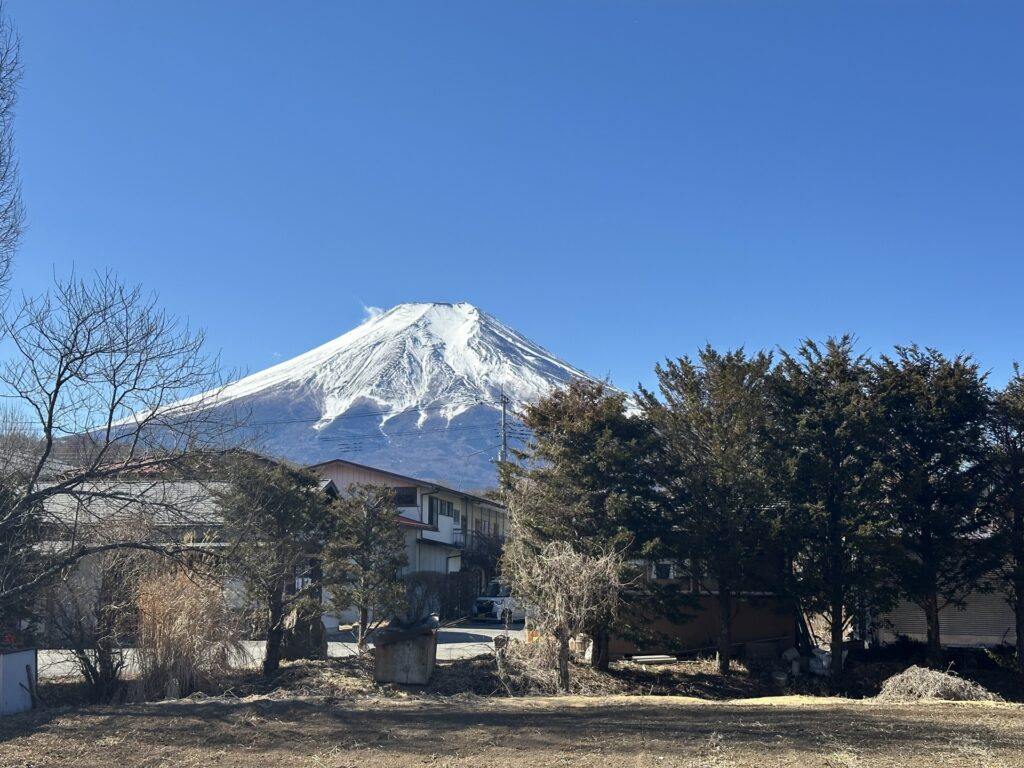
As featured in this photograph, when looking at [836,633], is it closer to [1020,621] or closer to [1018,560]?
Answer: [1020,621]

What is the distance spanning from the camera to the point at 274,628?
57.4ft

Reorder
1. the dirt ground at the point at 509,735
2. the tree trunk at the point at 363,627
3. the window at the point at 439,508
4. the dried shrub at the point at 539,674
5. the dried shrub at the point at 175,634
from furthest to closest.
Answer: the window at the point at 439,508 < the tree trunk at the point at 363,627 < the dried shrub at the point at 539,674 < the dried shrub at the point at 175,634 < the dirt ground at the point at 509,735

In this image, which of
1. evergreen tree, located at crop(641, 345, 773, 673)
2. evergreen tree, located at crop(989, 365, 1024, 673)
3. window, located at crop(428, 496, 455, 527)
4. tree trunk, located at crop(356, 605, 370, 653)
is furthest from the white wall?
window, located at crop(428, 496, 455, 527)

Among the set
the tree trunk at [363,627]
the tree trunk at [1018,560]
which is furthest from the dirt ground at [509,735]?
the tree trunk at [1018,560]

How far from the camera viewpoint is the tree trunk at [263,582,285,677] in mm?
17422

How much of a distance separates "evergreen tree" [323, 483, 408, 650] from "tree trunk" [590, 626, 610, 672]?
208 inches

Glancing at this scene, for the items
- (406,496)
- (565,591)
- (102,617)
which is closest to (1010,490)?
(565,591)

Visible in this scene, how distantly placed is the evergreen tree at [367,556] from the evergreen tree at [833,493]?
9.49 m

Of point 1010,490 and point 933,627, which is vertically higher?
point 1010,490

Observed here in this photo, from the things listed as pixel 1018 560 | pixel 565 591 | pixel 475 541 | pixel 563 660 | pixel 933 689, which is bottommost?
pixel 933 689

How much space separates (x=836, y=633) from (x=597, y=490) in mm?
6111

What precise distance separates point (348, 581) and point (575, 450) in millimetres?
6034

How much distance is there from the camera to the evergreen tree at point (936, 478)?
20562mm

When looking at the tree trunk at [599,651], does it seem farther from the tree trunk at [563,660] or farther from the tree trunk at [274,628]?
the tree trunk at [274,628]
